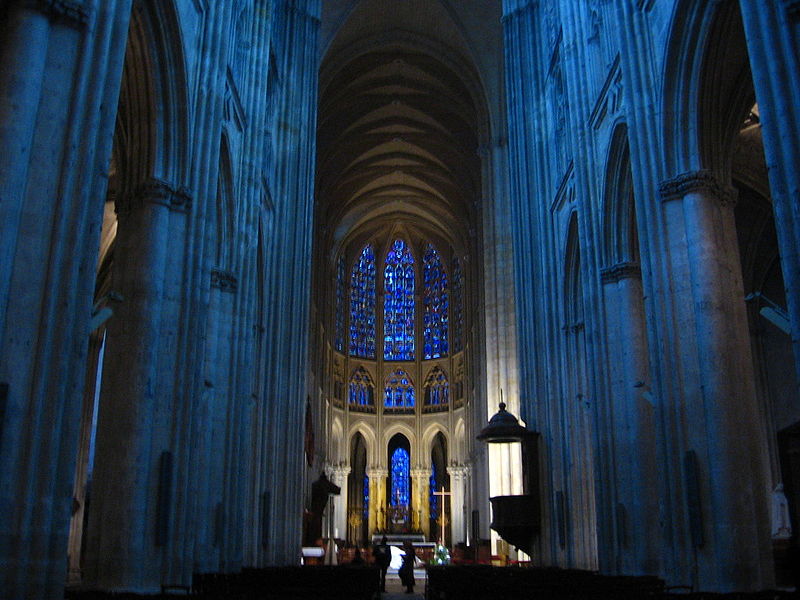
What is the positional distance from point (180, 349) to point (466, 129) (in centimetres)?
2865

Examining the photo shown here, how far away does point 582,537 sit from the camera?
690 inches

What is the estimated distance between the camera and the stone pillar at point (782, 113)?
7129mm

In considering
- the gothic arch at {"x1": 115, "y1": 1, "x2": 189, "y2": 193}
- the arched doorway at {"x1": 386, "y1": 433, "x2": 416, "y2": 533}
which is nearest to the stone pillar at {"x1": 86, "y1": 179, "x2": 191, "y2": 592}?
the gothic arch at {"x1": 115, "y1": 1, "x2": 189, "y2": 193}

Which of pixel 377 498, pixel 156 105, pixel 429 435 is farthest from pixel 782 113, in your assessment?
pixel 377 498

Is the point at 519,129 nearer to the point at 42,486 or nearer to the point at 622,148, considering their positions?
the point at 622,148

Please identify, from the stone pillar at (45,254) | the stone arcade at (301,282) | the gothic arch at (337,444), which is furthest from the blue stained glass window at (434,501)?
the stone pillar at (45,254)

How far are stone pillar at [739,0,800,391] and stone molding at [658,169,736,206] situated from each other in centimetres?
364

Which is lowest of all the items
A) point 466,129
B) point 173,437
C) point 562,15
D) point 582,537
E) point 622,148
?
point 582,537

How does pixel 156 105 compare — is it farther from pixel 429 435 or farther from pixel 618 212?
pixel 429 435

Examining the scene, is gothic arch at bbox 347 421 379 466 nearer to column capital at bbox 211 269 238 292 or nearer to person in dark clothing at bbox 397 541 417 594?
person in dark clothing at bbox 397 541 417 594

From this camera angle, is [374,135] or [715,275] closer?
[715,275]

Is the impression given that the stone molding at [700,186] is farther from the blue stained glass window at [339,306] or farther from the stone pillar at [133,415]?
the blue stained glass window at [339,306]

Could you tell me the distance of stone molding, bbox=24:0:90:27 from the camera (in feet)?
24.6

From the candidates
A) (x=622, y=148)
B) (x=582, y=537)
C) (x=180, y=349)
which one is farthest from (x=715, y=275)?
(x=582, y=537)
